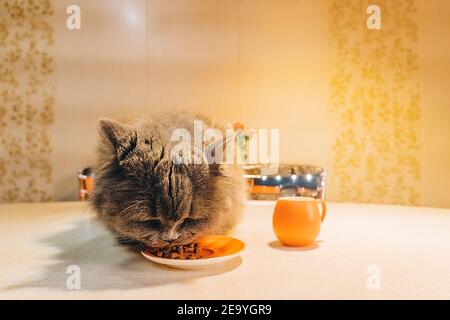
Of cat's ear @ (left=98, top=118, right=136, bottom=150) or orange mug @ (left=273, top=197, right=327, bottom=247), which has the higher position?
cat's ear @ (left=98, top=118, right=136, bottom=150)

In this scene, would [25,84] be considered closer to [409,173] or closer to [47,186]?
[47,186]

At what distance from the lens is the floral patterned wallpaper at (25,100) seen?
330cm

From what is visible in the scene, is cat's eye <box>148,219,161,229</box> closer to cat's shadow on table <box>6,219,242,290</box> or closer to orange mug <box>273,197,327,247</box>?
cat's shadow on table <box>6,219,242,290</box>

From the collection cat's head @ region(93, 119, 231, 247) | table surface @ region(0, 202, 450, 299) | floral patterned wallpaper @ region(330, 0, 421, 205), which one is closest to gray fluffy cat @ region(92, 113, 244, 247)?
cat's head @ region(93, 119, 231, 247)

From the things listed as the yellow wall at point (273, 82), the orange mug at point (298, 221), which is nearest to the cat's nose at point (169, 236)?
the orange mug at point (298, 221)

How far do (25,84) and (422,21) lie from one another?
3493 mm

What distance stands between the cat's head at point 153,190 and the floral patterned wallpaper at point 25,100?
264cm

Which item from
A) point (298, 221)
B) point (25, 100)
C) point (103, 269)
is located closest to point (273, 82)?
point (25, 100)

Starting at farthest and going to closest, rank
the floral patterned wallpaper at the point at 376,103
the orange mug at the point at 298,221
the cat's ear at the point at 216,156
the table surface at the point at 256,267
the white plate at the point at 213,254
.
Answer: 1. the floral patterned wallpaper at the point at 376,103
2. the orange mug at the point at 298,221
3. the cat's ear at the point at 216,156
4. the white plate at the point at 213,254
5. the table surface at the point at 256,267

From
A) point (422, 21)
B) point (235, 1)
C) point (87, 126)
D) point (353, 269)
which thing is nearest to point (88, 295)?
point (353, 269)

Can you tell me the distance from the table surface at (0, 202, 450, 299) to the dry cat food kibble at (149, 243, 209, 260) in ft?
0.12

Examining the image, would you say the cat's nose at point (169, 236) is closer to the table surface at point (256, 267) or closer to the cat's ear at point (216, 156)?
the table surface at point (256, 267)

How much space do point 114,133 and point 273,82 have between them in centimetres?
258

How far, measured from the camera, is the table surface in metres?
0.79
